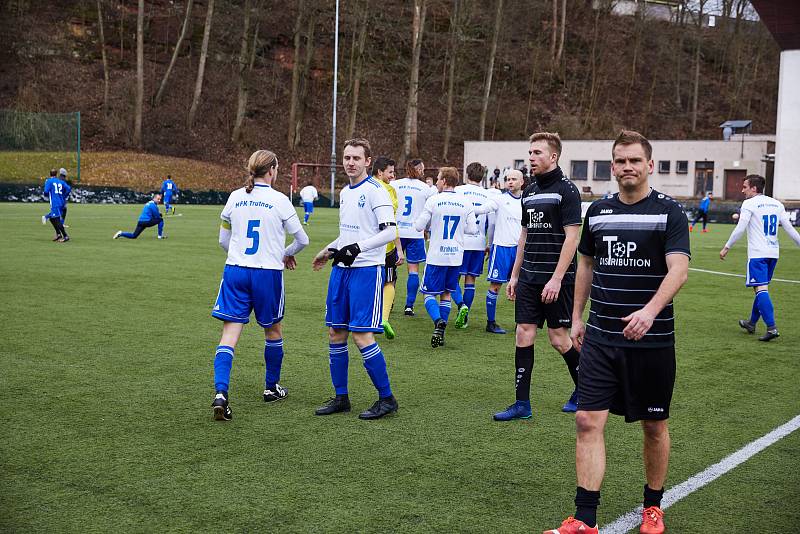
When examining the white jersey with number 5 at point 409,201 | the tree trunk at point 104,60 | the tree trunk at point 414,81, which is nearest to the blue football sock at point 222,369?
the white jersey with number 5 at point 409,201

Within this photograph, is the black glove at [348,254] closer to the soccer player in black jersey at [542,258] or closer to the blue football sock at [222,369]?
the blue football sock at [222,369]

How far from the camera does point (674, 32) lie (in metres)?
65.8

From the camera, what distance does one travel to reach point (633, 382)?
4199 mm

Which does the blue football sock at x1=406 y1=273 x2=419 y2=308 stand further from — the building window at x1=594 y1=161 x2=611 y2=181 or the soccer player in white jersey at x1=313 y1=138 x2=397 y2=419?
the building window at x1=594 y1=161 x2=611 y2=181

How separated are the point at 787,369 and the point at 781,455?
3130mm

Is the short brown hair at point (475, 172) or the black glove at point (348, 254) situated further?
the short brown hair at point (475, 172)

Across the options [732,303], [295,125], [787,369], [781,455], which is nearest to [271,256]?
[781,455]

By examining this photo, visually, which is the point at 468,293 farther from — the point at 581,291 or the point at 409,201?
the point at 581,291

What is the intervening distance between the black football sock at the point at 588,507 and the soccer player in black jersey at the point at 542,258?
2.30 meters

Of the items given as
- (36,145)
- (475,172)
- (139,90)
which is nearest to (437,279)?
(475,172)

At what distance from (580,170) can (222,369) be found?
52162 mm

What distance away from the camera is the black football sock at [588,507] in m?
4.10

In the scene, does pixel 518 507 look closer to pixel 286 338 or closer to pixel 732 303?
pixel 286 338

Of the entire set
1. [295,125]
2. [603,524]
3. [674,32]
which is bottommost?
[603,524]
